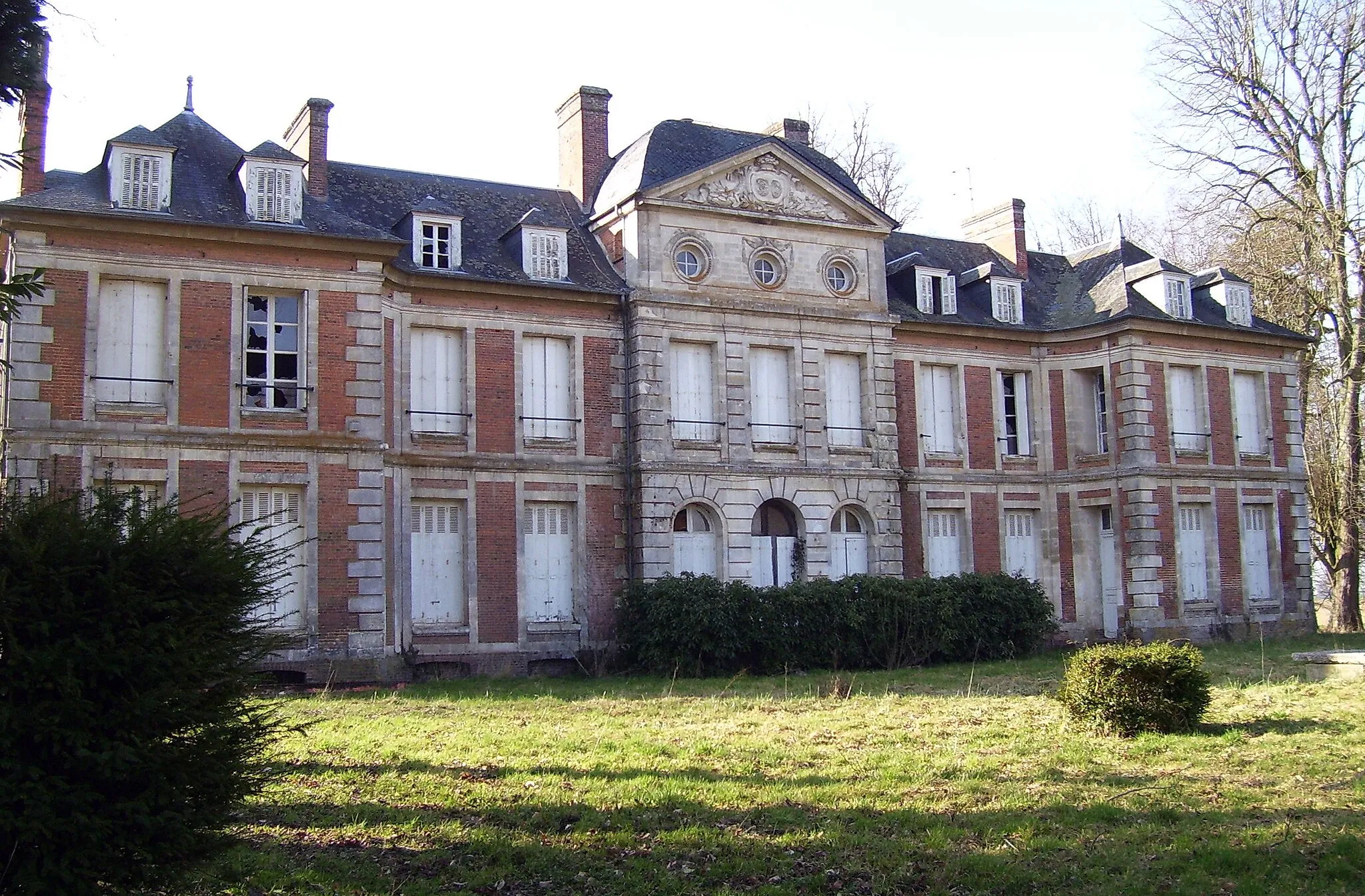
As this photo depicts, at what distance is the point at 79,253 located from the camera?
58.4 ft

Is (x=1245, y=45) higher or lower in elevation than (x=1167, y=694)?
higher

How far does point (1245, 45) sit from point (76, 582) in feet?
89.5

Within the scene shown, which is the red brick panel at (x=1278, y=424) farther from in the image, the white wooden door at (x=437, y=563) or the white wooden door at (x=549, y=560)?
the white wooden door at (x=437, y=563)

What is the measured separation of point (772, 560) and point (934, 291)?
7.05 metres

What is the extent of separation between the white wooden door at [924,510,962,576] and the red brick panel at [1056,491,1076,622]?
2.21 meters

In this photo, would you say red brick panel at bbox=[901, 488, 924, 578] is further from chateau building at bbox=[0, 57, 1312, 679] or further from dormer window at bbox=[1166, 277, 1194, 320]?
dormer window at bbox=[1166, 277, 1194, 320]

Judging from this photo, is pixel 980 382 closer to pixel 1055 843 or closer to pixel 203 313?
pixel 203 313

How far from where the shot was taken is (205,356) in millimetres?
18281

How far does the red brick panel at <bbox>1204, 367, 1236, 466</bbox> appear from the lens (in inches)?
1030

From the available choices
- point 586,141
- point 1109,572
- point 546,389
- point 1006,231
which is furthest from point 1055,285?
point 546,389

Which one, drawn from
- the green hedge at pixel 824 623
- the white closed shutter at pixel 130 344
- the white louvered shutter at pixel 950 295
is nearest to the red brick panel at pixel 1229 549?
the green hedge at pixel 824 623

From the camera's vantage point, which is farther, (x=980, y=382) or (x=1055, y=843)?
(x=980, y=382)

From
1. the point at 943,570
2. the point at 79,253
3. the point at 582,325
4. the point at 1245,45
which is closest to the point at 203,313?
the point at 79,253

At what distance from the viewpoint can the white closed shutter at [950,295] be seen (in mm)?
25797
